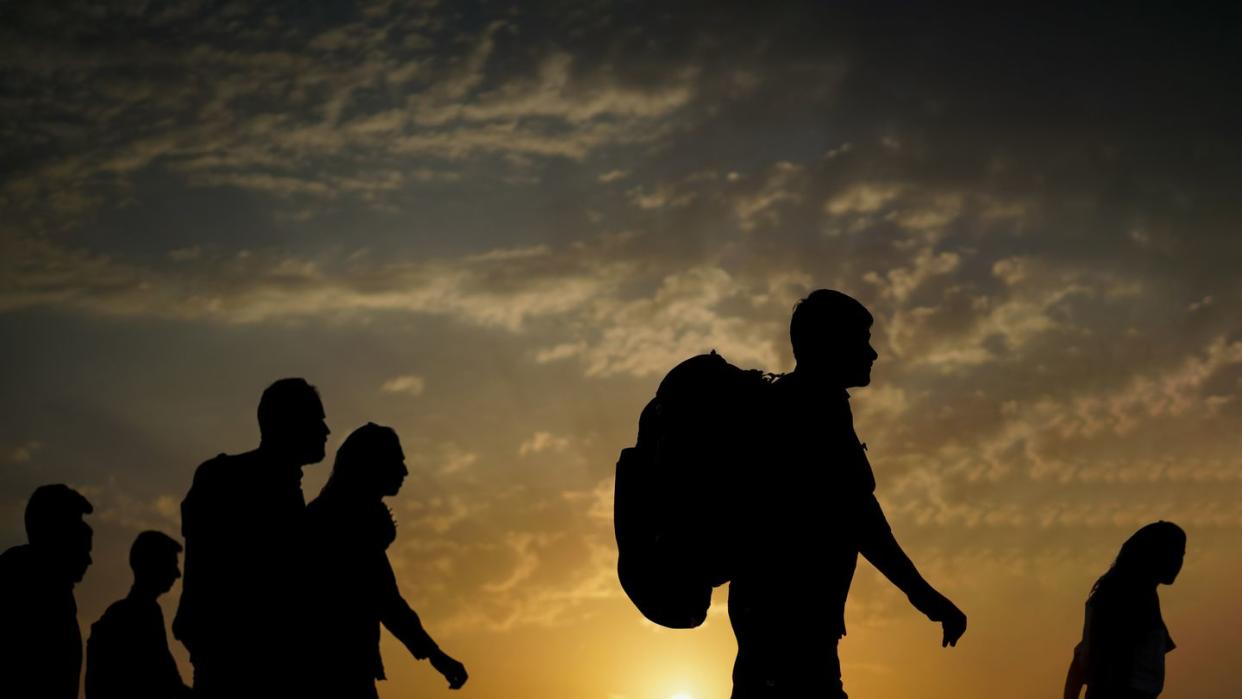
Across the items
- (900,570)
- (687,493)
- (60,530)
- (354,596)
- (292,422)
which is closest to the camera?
(687,493)

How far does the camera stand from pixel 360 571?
25.0ft

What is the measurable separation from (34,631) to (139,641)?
1532 millimetres

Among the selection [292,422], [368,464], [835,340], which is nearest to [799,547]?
[835,340]

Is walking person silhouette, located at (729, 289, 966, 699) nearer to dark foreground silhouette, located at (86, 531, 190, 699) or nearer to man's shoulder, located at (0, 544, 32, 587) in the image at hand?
man's shoulder, located at (0, 544, 32, 587)

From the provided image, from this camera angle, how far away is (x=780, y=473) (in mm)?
5617

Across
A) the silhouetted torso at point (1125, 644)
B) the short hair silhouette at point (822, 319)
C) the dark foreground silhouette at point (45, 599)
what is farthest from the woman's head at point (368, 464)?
the silhouetted torso at point (1125, 644)

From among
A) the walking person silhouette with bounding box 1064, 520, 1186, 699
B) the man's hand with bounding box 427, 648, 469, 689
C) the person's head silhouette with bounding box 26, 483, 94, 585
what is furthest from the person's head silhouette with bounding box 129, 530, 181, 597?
the walking person silhouette with bounding box 1064, 520, 1186, 699

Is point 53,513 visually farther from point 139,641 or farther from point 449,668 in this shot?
point 449,668

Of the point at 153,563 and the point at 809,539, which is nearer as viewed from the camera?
the point at 809,539

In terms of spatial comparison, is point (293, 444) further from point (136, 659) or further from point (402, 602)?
point (136, 659)

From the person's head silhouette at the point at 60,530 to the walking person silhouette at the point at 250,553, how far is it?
130 cm

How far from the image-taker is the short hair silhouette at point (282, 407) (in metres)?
6.40

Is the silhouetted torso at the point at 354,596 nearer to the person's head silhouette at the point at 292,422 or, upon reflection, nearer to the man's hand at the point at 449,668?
the man's hand at the point at 449,668

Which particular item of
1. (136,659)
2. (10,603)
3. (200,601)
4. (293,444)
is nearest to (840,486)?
(293,444)
